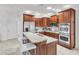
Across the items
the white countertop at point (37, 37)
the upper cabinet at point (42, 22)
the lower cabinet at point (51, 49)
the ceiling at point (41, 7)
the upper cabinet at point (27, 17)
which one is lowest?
the lower cabinet at point (51, 49)

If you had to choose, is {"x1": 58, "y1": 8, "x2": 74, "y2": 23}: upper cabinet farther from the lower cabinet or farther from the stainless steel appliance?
the lower cabinet

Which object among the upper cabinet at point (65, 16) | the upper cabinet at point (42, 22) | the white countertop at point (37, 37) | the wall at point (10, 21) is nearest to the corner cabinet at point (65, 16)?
the upper cabinet at point (65, 16)

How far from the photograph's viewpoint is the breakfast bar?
1669mm

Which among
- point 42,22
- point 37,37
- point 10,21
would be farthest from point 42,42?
point 10,21

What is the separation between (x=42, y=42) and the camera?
5.52ft

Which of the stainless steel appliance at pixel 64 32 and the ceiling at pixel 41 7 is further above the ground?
the ceiling at pixel 41 7

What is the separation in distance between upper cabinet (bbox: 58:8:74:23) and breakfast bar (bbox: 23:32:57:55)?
31 cm

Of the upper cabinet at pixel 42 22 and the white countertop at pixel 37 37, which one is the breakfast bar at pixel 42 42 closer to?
the white countertop at pixel 37 37

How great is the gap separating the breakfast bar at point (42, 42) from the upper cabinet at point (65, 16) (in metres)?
0.31

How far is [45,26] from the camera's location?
1.67m

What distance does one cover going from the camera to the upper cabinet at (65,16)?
1614 mm

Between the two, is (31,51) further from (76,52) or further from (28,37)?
(76,52)

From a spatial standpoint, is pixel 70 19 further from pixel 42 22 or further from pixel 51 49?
pixel 51 49
